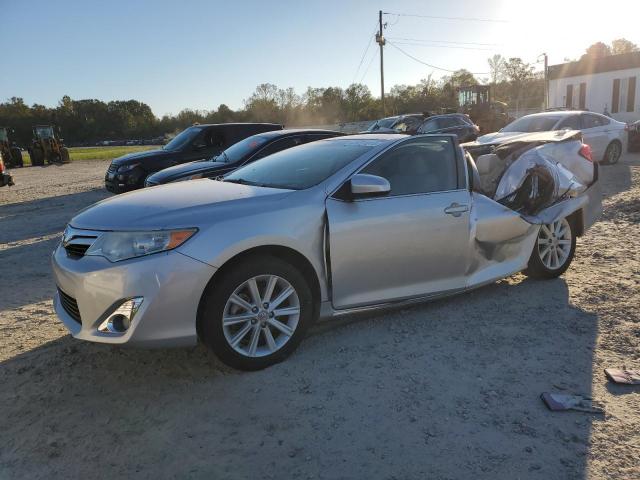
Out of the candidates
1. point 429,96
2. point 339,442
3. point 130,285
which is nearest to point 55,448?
point 130,285

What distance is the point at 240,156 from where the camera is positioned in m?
8.49

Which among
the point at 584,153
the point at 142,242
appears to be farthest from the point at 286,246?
the point at 584,153

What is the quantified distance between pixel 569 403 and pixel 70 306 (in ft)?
10.5

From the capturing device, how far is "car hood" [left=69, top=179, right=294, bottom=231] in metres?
3.33

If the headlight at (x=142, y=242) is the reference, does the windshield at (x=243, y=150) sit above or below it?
above

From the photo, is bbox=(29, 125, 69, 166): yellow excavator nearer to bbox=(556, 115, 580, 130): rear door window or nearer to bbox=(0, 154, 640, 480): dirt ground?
bbox=(556, 115, 580, 130): rear door window

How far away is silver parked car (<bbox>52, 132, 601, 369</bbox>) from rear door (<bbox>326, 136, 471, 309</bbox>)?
0.4 inches

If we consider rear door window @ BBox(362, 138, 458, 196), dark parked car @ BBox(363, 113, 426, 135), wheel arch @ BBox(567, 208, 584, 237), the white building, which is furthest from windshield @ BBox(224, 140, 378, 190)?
the white building

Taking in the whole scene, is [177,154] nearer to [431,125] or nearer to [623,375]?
[623,375]

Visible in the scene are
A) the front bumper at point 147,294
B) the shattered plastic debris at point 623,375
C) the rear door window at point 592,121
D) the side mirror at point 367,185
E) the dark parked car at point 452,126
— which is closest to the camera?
the front bumper at point 147,294

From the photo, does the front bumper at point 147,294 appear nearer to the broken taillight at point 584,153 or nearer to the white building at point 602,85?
the broken taillight at point 584,153

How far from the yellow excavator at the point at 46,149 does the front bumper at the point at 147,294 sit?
31.6 m

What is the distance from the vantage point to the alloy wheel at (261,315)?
11.2 ft

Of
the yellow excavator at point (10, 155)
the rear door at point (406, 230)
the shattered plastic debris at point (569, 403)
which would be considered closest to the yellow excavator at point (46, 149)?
the yellow excavator at point (10, 155)
